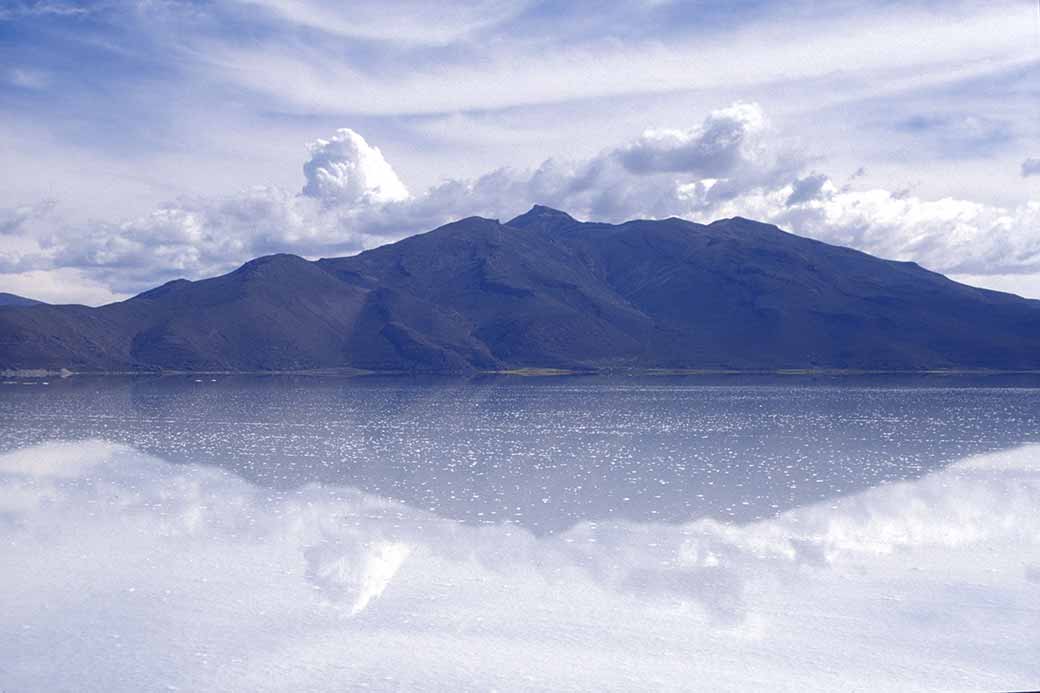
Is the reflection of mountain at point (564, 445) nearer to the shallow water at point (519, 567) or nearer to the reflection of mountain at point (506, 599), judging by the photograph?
the shallow water at point (519, 567)

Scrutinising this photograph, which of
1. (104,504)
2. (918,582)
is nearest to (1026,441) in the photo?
(918,582)

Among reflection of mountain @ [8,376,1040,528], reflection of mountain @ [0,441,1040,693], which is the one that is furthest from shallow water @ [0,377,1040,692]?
reflection of mountain @ [8,376,1040,528]

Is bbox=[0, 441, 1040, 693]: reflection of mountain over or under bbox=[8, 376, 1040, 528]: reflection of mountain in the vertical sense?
under

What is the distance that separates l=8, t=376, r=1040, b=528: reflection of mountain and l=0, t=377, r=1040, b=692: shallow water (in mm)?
336

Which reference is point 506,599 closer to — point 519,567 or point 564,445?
point 519,567

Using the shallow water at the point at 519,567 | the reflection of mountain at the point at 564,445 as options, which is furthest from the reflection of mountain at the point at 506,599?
the reflection of mountain at the point at 564,445

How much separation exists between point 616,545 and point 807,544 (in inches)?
197

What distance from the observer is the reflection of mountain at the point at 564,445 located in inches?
1400

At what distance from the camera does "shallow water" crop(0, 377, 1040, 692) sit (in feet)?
59.0

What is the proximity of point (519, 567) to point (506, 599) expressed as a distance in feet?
8.92

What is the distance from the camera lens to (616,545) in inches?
1077

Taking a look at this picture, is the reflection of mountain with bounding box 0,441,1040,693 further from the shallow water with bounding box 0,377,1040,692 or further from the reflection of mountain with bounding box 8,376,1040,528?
the reflection of mountain with bounding box 8,376,1040,528

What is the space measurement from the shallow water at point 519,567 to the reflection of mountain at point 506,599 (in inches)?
3.1

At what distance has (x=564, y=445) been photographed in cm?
5438
